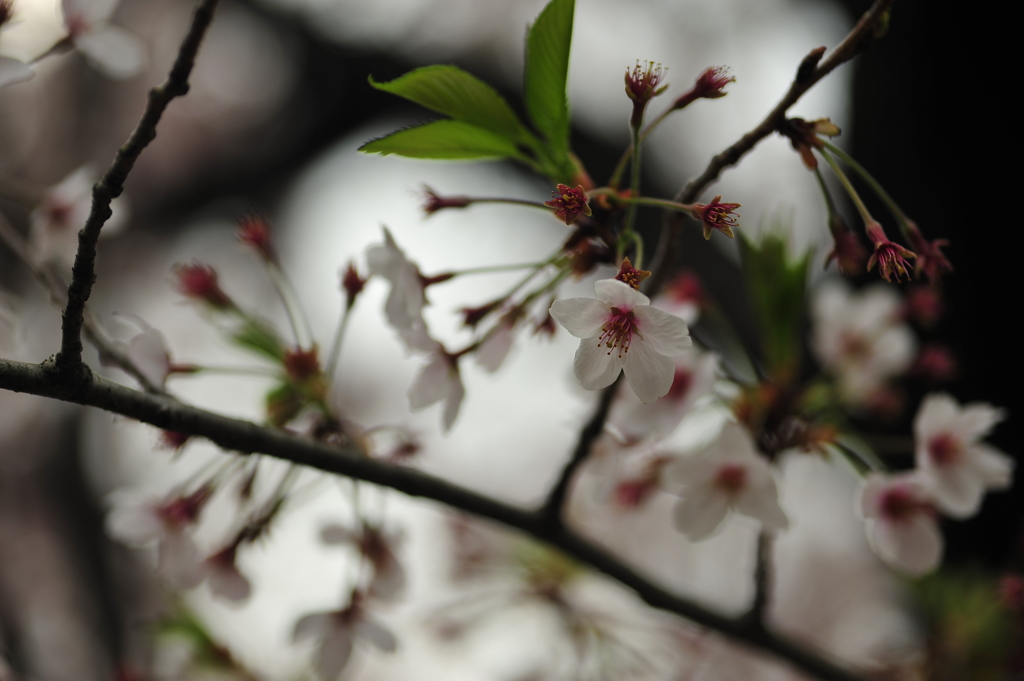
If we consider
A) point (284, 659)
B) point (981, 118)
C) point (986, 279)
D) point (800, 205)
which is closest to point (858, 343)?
point (986, 279)

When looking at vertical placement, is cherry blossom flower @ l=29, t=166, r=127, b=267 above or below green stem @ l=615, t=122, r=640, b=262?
below

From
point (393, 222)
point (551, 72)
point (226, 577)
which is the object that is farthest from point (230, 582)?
point (393, 222)

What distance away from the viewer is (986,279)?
1.24 m

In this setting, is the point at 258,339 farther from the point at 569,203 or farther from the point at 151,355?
the point at 569,203

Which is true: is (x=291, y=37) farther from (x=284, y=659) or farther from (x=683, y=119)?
(x=284, y=659)

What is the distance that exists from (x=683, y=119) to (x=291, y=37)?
1123 millimetres

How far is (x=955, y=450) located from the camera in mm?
708

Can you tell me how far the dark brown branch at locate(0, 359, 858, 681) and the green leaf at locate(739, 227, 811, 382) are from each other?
0.29 m

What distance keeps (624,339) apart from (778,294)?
0.36 meters

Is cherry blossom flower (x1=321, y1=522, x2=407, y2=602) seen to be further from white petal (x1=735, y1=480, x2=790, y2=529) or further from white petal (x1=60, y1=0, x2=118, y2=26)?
white petal (x1=60, y1=0, x2=118, y2=26)

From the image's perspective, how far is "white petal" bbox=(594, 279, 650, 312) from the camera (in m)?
0.42

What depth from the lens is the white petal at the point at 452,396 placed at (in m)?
0.61

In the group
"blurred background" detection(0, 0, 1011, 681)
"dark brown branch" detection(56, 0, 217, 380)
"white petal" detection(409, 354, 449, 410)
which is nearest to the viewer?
"dark brown branch" detection(56, 0, 217, 380)

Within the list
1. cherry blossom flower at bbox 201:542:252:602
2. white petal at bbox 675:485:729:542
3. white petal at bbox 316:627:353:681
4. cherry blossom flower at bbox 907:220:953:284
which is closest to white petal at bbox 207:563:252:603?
cherry blossom flower at bbox 201:542:252:602
